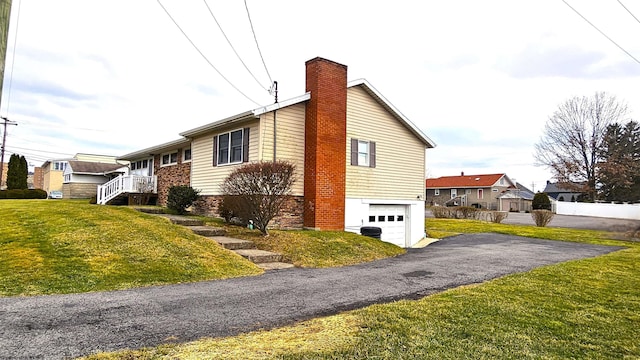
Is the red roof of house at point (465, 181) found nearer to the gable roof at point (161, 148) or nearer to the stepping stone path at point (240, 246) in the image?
the gable roof at point (161, 148)

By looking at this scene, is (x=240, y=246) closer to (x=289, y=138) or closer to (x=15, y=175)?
(x=289, y=138)

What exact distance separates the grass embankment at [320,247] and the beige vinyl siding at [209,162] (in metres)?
3.15

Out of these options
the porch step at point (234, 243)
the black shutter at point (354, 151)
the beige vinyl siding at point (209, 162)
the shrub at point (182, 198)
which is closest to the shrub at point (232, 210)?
the porch step at point (234, 243)

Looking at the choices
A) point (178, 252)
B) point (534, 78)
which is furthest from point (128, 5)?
point (534, 78)

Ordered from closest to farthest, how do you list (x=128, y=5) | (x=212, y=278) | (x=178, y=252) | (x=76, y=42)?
1. (x=212, y=278)
2. (x=178, y=252)
3. (x=128, y=5)
4. (x=76, y=42)

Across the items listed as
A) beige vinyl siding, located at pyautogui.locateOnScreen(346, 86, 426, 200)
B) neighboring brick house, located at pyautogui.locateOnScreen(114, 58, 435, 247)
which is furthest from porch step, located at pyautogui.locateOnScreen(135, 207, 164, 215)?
beige vinyl siding, located at pyautogui.locateOnScreen(346, 86, 426, 200)

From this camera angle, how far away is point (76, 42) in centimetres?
1259

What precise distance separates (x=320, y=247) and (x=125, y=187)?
47.2 ft

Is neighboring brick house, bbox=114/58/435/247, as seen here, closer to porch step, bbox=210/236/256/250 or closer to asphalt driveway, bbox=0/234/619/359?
porch step, bbox=210/236/256/250

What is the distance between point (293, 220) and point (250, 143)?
130 inches

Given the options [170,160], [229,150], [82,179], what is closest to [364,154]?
[229,150]

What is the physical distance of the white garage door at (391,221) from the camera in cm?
1683

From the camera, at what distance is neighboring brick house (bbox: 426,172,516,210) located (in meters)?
53.9

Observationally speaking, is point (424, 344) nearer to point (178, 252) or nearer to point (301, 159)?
point (178, 252)
